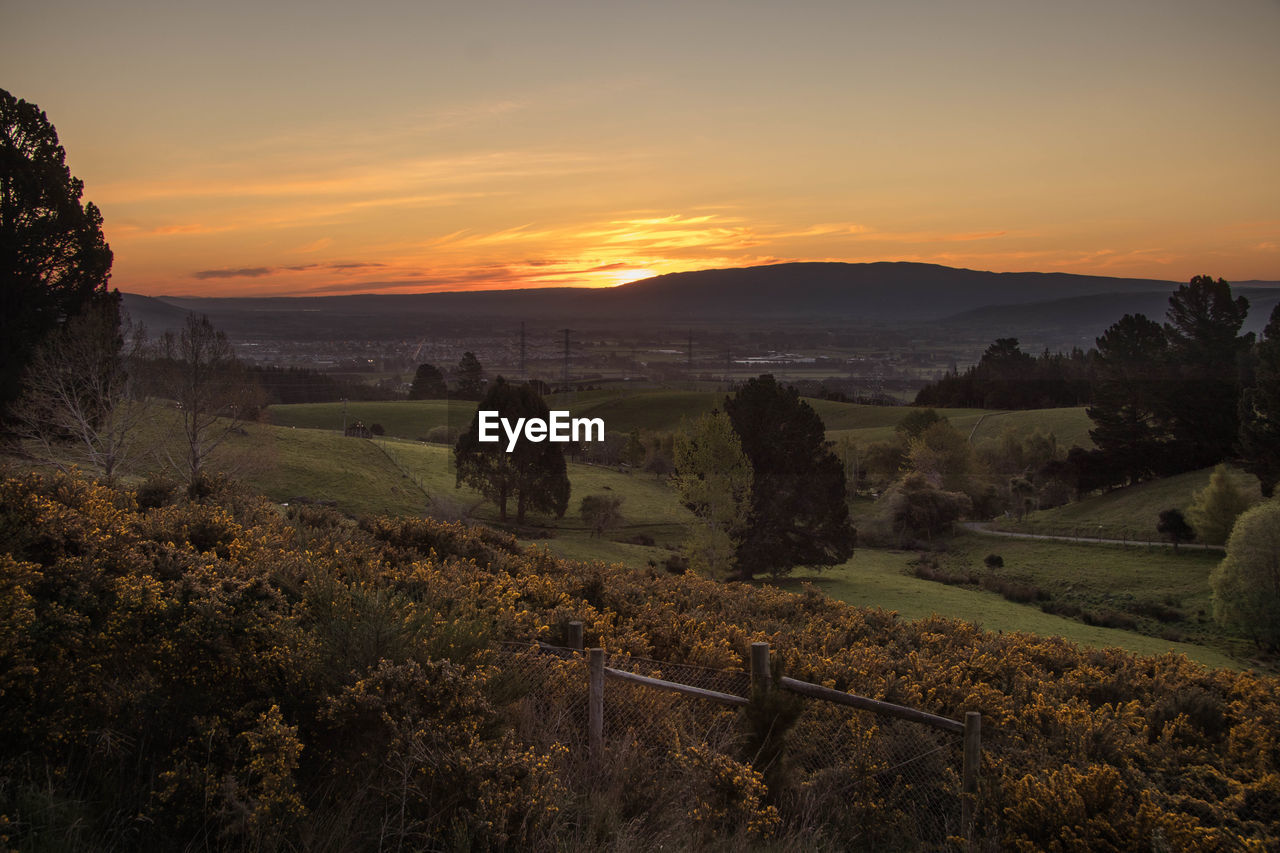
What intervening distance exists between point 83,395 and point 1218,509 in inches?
2170

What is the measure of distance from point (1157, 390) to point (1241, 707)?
2590 inches

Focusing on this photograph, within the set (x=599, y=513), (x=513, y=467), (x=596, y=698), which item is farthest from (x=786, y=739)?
(x=599, y=513)

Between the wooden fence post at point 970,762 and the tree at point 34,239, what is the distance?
31071mm

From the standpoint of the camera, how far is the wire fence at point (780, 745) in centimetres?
579

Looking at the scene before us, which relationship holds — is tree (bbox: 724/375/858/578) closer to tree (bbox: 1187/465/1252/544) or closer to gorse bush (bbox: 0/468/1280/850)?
tree (bbox: 1187/465/1252/544)

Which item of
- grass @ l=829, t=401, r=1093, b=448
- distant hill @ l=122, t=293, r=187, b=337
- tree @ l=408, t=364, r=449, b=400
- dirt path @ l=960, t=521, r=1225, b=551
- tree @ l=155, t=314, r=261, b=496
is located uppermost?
distant hill @ l=122, t=293, r=187, b=337

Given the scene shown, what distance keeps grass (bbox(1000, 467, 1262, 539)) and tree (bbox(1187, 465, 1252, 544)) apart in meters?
2.52

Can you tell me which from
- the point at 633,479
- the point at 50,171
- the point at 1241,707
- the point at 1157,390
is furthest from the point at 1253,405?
the point at 50,171

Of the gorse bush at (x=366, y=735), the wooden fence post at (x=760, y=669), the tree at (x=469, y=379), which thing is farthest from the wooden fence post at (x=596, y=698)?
the tree at (x=469, y=379)

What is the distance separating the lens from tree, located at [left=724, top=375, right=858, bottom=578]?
3938 cm

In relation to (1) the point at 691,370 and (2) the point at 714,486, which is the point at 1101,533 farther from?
(1) the point at 691,370

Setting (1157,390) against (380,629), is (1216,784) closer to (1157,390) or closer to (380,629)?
(380,629)

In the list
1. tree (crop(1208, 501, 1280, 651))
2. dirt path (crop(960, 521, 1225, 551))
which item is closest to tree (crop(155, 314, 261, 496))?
tree (crop(1208, 501, 1280, 651))

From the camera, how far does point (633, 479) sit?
210 ft
